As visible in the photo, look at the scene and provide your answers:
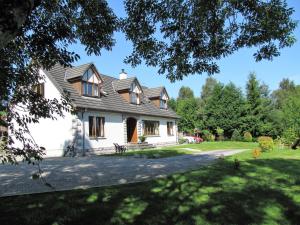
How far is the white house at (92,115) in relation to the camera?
74.4 ft

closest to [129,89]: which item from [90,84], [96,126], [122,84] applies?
[122,84]

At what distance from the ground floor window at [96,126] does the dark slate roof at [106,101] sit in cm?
95

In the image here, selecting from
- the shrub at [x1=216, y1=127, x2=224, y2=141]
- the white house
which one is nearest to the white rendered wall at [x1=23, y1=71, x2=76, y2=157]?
the white house

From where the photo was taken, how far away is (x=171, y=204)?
634 centimetres

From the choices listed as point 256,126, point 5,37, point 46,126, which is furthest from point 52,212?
point 256,126

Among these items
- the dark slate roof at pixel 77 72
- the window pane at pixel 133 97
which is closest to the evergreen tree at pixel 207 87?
the window pane at pixel 133 97

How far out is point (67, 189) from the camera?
8188 millimetres

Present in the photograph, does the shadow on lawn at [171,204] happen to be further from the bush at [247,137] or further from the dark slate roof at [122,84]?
the bush at [247,137]

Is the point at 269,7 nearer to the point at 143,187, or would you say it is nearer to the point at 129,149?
the point at 143,187

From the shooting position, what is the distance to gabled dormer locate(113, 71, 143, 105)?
30.1 metres

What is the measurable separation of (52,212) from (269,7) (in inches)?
225

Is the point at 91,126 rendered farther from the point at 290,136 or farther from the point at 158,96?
the point at 290,136

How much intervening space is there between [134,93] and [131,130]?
3815mm

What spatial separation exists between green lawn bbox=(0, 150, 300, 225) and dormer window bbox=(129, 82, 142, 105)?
72.5ft
